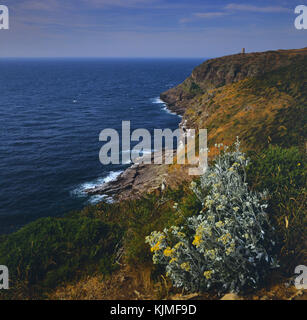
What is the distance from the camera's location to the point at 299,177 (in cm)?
655

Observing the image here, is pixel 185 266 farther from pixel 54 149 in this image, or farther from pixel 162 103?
pixel 162 103

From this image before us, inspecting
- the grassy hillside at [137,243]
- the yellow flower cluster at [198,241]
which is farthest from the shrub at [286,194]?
the yellow flower cluster at [198,241]

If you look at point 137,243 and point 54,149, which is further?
point 54,149

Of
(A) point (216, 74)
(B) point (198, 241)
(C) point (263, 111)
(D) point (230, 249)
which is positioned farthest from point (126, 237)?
(A) point (216, 74)

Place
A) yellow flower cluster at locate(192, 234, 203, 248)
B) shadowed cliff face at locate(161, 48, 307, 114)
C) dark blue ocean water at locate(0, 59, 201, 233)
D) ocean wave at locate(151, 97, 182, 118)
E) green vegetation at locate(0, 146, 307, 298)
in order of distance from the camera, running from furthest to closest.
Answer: ocean wave at locate(151, 97, 182, 118) < shadowed cliff face at locate(161, 48, 307, 114) < dark blue ocean water at locate(0, 59, 201, 233) < green vegetation at locate(0, 146, 307, 298) < yellow flower cluster at locate(192, 234, 203, 248)

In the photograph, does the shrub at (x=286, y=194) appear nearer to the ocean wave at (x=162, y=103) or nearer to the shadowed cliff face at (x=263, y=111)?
the shadowed cliff face at (x=263, y=111)

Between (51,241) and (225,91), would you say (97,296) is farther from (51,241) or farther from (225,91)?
(225,91)

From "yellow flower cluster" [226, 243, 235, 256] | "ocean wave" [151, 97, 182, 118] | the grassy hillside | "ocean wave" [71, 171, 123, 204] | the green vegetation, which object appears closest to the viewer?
"yellow flower cluster" [226, 243, 235, 256]

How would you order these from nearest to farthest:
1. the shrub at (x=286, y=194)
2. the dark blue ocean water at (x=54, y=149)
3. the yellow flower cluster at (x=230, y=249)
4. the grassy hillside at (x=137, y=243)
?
1. the yellow flower cluster at (x=230, y=249)
2. the shrub at (x=286, y=194)
3. the grassy hillside at (x=137, y=243)
4. the dark blue ocean water at (x=54, y=149)

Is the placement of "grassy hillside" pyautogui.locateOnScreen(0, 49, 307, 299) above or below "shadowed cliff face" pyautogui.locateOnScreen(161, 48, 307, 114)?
below

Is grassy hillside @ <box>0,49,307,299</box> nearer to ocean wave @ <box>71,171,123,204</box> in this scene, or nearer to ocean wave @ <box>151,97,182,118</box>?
ocean wave @ <box>71,171,123,204</box>

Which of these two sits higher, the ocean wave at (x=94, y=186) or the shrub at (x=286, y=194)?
the shrub at (x=286, y=194)

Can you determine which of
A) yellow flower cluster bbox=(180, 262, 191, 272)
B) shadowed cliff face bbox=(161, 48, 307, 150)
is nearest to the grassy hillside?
shadowed cliff face bbox=(161, 48, 307, 150)
